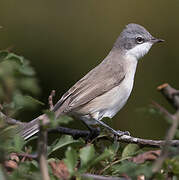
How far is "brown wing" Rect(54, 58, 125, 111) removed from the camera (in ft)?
12.2

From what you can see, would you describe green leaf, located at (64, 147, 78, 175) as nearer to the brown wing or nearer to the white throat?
the brown wing

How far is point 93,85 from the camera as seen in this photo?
392 centimetres

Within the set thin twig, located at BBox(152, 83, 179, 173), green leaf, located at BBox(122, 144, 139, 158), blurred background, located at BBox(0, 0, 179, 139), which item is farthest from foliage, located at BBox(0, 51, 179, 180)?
blurred background, located at BBox(0, 0, 179, 139)

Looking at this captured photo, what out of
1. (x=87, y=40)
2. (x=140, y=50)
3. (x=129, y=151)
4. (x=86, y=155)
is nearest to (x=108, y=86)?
(x=140, y=50)

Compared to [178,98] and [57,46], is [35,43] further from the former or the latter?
[178,98]

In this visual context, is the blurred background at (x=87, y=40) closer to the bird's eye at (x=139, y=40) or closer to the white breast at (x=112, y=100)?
the bird's eye at (x=139, y=40)

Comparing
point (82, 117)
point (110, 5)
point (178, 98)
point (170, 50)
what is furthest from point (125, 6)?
point (178, 98)

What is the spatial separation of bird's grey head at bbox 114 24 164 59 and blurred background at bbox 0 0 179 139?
306 millimetres

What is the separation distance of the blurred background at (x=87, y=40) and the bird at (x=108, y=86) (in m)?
0.35

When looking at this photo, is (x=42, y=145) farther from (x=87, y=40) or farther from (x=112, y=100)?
(x=87, y=40)

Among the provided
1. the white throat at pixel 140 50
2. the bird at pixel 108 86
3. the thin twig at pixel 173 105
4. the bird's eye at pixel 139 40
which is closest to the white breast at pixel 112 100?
the bird at pixel 108 86

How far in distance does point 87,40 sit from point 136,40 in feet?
2.01

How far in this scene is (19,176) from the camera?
4.21ft

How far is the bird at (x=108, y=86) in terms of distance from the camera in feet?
12.3
